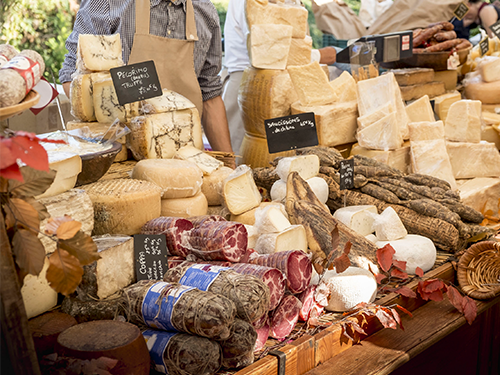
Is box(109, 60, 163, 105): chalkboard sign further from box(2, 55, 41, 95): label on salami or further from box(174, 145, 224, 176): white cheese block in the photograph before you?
box(2, 55, 41, 95): label on salami

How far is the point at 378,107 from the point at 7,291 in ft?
7.49

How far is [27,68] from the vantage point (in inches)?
38.5

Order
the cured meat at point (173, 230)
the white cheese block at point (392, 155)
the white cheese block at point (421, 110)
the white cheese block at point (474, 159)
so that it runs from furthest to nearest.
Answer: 1. the white cheese block at point (421, 110)
2. the white cheese block at point (474, 159)
3. the white cheese block at point (392, 155)
4. the cured meat at point (173, 230)

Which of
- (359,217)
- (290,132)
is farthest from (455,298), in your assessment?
(290,132)

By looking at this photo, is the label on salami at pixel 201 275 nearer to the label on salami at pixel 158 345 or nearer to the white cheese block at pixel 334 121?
the label on salami at pixel 158 345

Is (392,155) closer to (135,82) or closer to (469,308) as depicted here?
(469,308)

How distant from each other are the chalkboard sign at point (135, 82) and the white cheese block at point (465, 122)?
181 centimetres

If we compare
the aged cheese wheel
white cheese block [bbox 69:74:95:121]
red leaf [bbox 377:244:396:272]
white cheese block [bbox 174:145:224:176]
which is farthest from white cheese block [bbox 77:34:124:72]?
red leaf [bbox 377:244:396:272]

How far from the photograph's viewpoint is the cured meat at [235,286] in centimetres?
127

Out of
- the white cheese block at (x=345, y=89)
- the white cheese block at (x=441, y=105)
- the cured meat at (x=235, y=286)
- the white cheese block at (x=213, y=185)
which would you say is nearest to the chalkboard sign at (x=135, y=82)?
the white cheese block at (x=213, y=185)

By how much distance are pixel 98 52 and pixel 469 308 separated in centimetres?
168

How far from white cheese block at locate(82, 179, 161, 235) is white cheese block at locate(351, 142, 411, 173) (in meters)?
1.40

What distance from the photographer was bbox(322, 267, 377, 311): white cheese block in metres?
1.59

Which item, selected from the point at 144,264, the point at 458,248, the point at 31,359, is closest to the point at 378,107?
the point at 458,248
